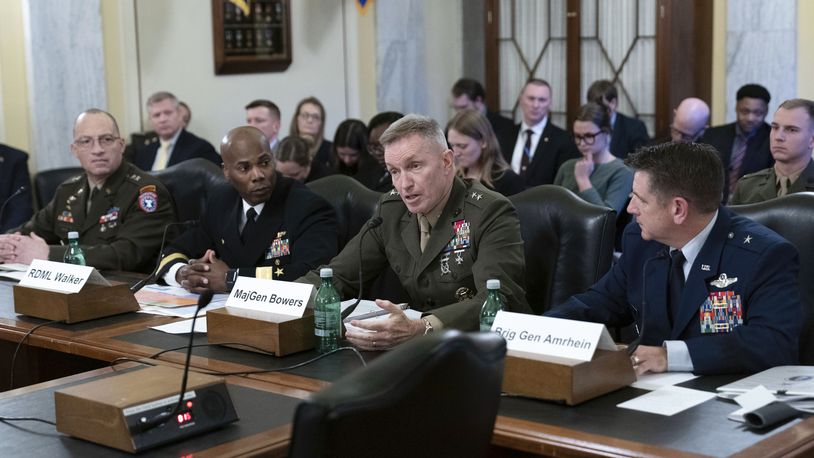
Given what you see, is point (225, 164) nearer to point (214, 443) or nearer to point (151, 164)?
point (214, 443)

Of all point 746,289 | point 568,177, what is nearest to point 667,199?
point 746,289

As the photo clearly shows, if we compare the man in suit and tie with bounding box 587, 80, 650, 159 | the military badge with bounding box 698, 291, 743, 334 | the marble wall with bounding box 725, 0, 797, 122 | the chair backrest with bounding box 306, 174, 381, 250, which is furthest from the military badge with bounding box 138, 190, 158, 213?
the marble wall with bounding box 725, 0, 797, 122

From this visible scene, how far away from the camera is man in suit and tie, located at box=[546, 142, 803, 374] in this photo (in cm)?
255

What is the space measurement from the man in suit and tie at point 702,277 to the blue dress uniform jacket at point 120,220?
2051 millimetres

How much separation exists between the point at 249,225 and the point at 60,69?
3447 millimetres

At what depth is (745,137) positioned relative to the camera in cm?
694

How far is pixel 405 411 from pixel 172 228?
3.26 m

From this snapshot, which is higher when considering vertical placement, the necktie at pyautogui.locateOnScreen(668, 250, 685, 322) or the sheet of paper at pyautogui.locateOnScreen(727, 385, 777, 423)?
the necktie at pyautogui.locateOnScreen(668, 250, 685, 322)

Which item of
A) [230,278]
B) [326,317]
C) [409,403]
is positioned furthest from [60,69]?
[409,403]

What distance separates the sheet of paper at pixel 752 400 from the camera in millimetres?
2182

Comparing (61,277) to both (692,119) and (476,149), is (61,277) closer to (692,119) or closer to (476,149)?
(476,149)

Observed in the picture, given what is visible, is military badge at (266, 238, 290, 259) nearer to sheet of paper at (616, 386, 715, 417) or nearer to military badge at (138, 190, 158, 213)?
military badge at (138, 190, 158, 213)

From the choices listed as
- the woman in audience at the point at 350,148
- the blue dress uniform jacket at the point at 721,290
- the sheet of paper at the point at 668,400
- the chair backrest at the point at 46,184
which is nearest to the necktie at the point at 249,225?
the blue dress uniform jacket at the point at 721,290

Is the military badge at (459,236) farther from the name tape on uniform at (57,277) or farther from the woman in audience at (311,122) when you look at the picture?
the woman in audience at (311,122)
